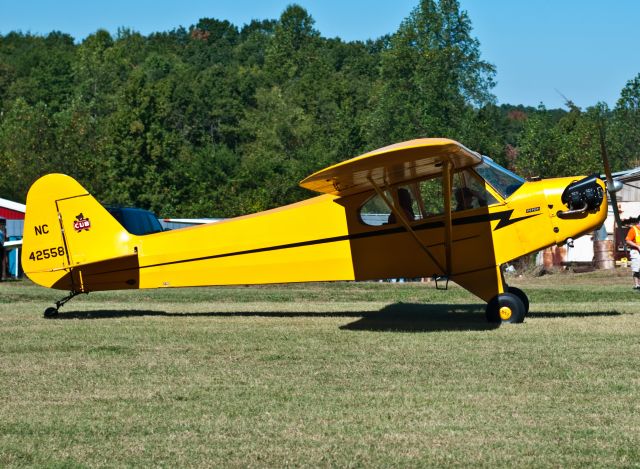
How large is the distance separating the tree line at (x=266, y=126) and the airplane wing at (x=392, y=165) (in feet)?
145

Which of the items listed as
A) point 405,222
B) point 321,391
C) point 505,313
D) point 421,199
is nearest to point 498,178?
point 421,199

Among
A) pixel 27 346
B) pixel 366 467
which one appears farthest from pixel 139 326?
pixel 366 467

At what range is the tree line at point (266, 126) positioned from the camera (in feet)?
217

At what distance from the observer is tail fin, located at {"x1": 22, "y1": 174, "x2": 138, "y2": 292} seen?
49.4ft

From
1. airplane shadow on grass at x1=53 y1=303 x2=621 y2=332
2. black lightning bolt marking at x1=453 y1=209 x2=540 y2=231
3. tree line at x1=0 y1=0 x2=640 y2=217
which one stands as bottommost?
airplane shadow on grass at x1=53 y1=303 x2=621 y2=332

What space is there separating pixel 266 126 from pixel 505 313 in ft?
256

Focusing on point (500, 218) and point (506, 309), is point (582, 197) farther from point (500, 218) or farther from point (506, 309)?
point (506, 309)

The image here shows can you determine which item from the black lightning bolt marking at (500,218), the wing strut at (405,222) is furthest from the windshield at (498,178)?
the wing strut at (405,222)

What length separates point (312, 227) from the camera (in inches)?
577

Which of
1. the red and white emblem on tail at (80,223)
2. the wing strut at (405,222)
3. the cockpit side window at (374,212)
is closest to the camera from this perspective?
the wing strut at (405,222)

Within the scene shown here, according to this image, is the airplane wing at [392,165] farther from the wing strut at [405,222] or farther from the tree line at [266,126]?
the tree line at [266,126]

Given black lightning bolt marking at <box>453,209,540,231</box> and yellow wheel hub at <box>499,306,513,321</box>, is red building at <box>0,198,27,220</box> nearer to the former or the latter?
black lightning bolt marking at <box>453,209,540,231</box>

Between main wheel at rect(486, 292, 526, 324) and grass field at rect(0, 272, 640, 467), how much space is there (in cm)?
25

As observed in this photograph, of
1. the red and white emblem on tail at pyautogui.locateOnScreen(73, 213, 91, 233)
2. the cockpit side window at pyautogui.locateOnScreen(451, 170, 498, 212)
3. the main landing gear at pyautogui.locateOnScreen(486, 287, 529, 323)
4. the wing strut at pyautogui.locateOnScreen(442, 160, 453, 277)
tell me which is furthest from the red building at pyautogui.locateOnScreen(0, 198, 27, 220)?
the main landing gear at pyautogui.locateOnScreen(486, 287, 529, 323)
